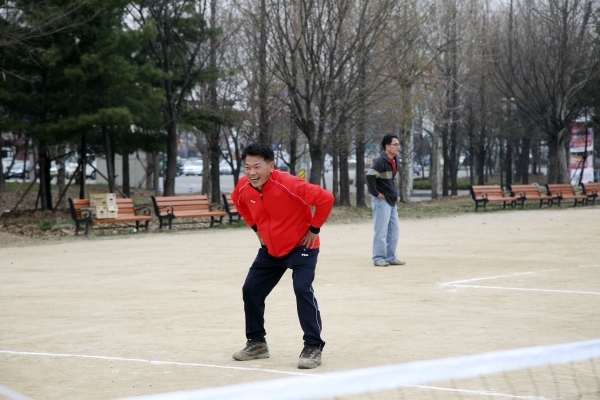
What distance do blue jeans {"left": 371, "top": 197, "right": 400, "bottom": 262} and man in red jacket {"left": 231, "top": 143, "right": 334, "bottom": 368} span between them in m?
6.24

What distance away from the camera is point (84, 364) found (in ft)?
20.3

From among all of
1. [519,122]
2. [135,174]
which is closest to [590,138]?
[519,122]

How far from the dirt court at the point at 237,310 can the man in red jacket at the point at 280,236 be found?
0.25m

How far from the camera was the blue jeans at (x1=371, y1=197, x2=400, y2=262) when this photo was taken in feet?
41.1

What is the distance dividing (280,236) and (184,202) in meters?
16.3

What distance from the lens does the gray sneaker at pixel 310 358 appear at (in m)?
5.91

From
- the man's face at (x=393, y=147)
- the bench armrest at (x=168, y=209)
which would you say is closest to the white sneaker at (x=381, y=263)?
the man's face at (x=393, y=147)

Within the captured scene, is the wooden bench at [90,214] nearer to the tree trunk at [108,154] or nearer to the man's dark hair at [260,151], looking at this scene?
the tree trunk at [108,154]

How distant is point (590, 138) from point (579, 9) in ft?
49.0

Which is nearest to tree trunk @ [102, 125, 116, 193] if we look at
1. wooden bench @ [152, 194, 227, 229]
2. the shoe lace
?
wooden bench @ [152, 194, 227, 229]

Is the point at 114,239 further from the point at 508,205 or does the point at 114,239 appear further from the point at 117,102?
the point at 508,205

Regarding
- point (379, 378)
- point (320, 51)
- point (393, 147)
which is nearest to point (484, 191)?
point (320, 51)

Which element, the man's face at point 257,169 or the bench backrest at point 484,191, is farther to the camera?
the bench backrest at point 484,191

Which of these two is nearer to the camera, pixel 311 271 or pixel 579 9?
pixel 311 271
